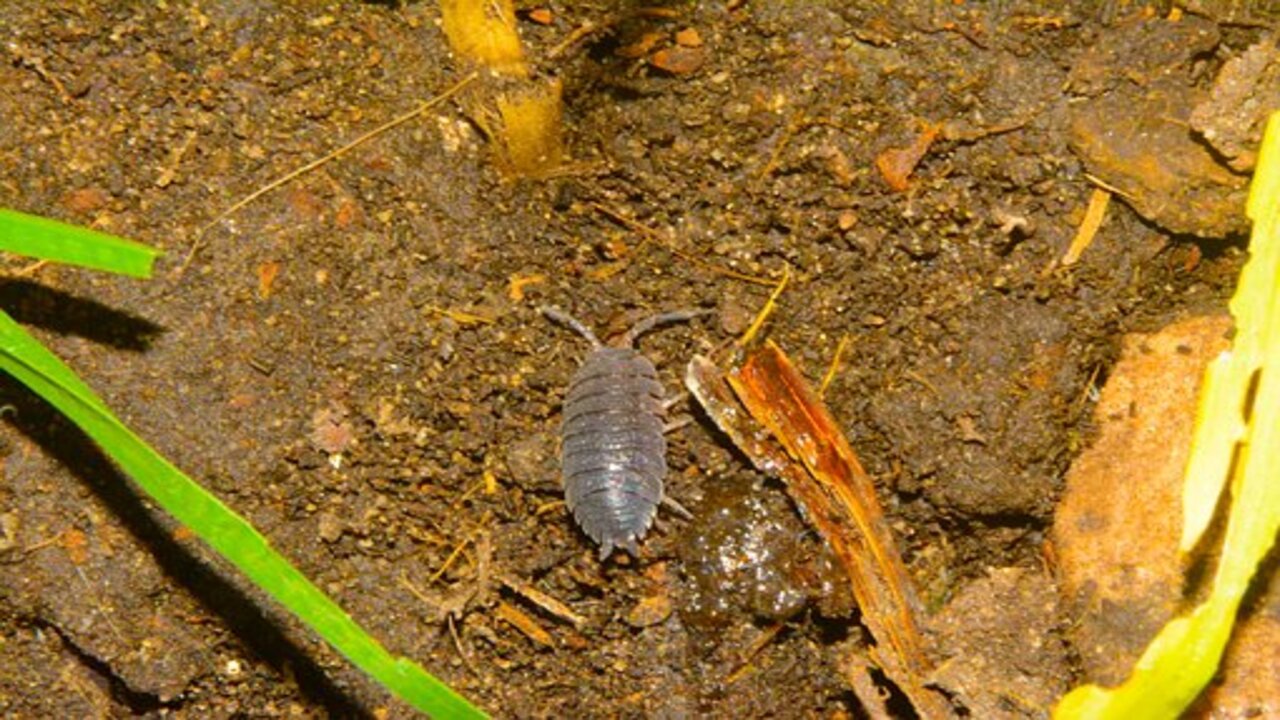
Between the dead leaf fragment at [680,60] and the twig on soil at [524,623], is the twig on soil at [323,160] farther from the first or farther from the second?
the twig on soil at [524,623]

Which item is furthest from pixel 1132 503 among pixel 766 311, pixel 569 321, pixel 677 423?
pixel 569 321

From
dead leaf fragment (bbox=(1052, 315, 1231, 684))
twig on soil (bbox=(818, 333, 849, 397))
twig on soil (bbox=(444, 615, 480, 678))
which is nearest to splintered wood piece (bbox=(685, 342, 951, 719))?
twig on soil (bbox=(818, 333, 849, 397))

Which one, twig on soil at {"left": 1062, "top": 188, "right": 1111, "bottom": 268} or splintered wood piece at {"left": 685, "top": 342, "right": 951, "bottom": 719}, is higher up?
twig on soil at {"left": 1062, "top": 188, "right": 1111, "bottom": 268}

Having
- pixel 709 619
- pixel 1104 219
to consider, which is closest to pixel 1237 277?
pixel 1104 219

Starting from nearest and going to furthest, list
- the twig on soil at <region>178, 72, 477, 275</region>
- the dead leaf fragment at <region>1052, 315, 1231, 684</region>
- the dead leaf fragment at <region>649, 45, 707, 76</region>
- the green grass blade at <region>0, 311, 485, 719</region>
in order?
the green grass blade at <region>0, 311, 485, 719</region>
the dead leaf fragment at <region>1052, 315, 1231, 684</region>
the twig on soil at <region>178, 72, 477, 275</region>
the dead leaf fragment at <region>649, 45, 707, 76</region>

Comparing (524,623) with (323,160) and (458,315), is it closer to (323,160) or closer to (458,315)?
(458,315)

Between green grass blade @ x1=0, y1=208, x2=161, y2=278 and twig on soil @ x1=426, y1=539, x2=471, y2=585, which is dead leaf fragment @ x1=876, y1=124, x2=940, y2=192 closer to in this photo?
twig on soil @ x1=426, y1=539, x2=471, y2=585
